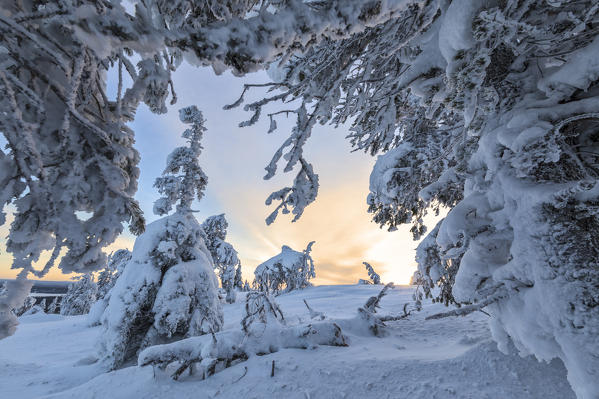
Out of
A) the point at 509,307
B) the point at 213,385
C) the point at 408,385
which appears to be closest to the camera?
the point at 509,307

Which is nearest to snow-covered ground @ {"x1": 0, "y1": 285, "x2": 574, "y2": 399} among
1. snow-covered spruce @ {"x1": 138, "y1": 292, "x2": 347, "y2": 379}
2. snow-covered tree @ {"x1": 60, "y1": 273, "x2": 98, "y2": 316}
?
Answer: snow-covered spruce @ {"x1": 138, "y1": 292, "x2": 347, "y2": 379}

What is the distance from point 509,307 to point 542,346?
0.87ft

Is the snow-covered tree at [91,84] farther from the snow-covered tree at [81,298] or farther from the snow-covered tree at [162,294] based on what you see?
the snow-covered tree at [81,298]

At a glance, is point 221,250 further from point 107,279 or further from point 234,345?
point 107,279

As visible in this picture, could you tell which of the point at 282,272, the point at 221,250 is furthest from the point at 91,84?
the point at 282,272

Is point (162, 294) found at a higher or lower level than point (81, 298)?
lower

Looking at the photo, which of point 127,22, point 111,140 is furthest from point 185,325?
point 127,22

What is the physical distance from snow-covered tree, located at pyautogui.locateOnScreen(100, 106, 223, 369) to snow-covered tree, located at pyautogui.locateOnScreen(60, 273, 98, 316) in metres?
25.9

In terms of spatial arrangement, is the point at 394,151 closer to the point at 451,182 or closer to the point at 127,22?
the point at 451,182

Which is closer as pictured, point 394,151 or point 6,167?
point 6,167

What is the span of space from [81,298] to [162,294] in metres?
28.5

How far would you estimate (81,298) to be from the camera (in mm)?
25734

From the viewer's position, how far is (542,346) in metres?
1.68

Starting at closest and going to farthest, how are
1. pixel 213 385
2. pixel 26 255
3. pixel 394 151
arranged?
pixel 26 255 < pixel 213 385 < pixel 394 151
